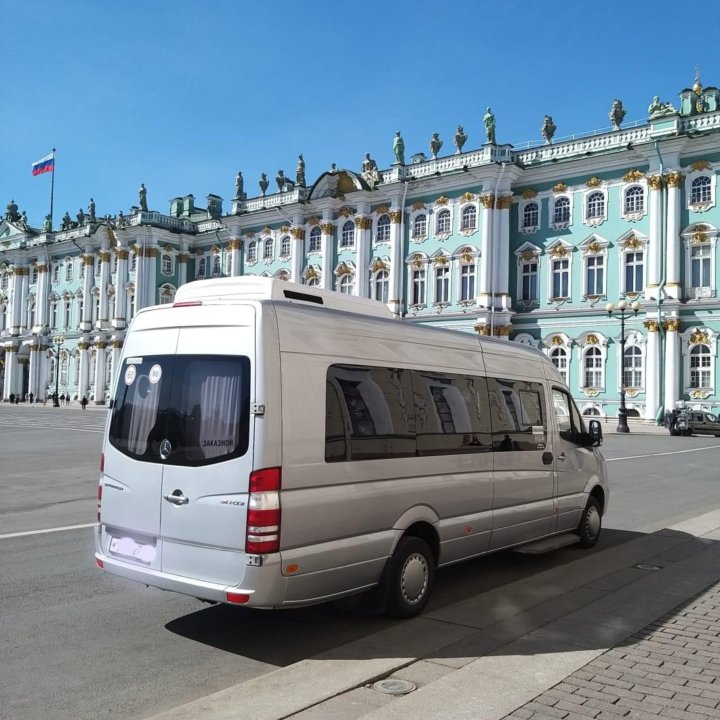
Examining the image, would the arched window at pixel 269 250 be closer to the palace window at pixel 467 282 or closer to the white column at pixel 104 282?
the palace window at pixel 467 282

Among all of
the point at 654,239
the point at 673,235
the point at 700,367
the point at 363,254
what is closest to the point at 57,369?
the point at 363,254

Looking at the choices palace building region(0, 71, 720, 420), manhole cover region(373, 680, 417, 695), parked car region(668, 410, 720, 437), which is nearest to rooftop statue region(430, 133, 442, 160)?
palace building region(0, 71, 720, 420)

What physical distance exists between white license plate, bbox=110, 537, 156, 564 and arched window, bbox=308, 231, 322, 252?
4937 centimetres

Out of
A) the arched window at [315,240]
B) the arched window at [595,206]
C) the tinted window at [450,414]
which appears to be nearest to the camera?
the tinted window at [450,414]

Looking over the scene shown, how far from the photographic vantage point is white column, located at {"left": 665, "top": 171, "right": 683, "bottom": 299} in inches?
1569

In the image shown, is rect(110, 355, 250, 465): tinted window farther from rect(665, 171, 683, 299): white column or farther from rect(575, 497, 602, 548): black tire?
rect(665, 171, 683, 299): white column

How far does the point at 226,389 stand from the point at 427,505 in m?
2.18

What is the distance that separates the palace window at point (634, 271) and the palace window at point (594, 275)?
133 centimetres

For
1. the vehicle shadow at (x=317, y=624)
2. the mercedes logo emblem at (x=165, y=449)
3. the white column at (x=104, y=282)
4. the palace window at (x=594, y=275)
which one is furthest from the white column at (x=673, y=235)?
the white column at (x=104, y=282)

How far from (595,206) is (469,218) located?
7.65 m

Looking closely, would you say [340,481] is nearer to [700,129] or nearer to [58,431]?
[58,431]

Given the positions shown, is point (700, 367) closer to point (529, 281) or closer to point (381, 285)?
point (529, 281)

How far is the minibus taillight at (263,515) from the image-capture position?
17.7ft

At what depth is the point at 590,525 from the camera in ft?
31.4
